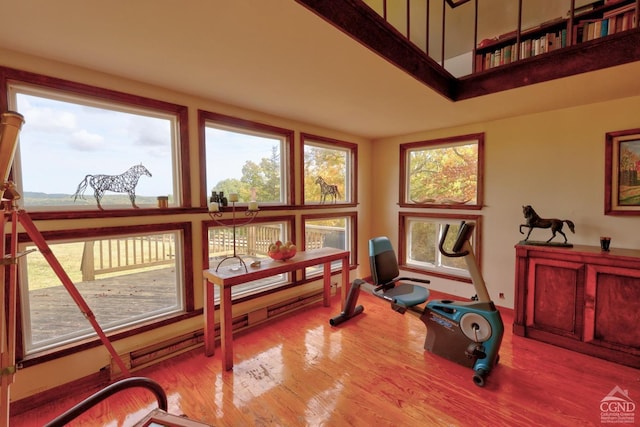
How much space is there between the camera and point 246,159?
3.01 meters

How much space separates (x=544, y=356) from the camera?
95.3 inches

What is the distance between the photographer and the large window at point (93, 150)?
6.21 feet

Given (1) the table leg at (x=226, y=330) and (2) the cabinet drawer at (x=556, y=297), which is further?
(2) the cabinet drawer at (x=556, y=297)

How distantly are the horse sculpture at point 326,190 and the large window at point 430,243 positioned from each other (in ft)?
3.50

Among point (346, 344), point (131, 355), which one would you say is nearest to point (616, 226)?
point (346, 344)

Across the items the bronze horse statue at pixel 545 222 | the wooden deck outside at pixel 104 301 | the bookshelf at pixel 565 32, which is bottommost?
the wooden deck outside at pixel 104 301

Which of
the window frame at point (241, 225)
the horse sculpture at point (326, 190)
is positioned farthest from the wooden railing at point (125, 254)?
the horse sculpture at point (326, 190)

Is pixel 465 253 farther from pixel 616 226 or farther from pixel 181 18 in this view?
pixel 181 18

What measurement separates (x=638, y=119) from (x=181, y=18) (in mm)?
3739

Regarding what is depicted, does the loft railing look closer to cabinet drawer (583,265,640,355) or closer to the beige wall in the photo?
the beige wall

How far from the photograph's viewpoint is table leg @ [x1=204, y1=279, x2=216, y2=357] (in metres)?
2.40

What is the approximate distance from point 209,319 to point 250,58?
2.11 metres

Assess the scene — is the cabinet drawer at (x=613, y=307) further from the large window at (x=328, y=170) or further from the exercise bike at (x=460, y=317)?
the large window at (x=328, y=170)
